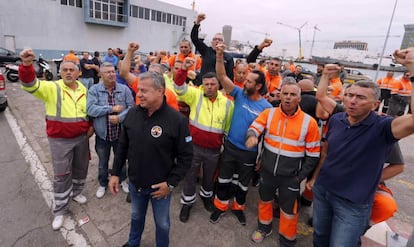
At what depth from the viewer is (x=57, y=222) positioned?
286 centimetres

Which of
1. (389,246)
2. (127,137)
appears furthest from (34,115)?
(389,246)

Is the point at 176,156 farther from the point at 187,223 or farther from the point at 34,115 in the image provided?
the point at 34,115

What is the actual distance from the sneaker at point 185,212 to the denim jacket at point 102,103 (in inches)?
59.3

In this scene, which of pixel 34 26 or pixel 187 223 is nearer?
pixel 187 223

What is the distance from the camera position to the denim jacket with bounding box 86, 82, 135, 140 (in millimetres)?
2979

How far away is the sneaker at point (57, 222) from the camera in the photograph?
9.22ft

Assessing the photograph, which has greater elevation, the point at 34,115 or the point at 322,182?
the point at 322,182

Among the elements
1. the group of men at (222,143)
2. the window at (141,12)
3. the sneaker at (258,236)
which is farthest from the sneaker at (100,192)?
the window at (141,12)

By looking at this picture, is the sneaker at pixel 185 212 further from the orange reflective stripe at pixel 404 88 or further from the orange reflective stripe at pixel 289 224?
the orange reflective stripe at pixel 404 88

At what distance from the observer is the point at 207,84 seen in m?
2.89

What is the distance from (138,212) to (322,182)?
1909 mm

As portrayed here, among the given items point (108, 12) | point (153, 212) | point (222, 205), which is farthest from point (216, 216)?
point (108, 12)

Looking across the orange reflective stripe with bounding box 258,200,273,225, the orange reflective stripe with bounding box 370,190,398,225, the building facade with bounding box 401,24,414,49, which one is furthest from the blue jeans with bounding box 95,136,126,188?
the building facade with bounding box 401,24,414,49

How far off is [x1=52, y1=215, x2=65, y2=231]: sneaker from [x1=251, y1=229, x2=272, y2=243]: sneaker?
243cm
